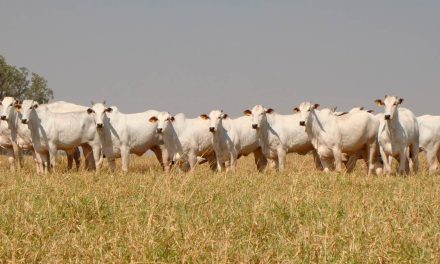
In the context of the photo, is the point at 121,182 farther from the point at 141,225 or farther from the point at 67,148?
the point at 67,148

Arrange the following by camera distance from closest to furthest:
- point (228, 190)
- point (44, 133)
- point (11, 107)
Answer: point (228, 190) < point (44, 133) < point (11, 107)

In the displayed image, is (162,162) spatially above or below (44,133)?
below

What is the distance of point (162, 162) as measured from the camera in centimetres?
1898

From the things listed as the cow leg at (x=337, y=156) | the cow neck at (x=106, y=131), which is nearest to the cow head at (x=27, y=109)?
the cow neck at (x=106, y=131)

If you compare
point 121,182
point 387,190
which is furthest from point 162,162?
point 387,190

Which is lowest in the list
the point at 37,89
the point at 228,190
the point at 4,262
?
the point at 37,89

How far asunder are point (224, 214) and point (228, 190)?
2.17m

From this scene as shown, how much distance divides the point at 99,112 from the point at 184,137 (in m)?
2.81

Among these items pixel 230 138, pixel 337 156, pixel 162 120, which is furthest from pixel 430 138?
pixel 162 120

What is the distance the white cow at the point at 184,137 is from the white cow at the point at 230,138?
19.4 inches

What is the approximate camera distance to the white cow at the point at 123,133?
1708 centimetres

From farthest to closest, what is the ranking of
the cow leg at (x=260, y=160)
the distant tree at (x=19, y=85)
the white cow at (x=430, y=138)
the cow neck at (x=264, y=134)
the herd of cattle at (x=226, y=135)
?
1. the distant tree at (x=19, y=85)
2. the cow leg at (x=260, y=160)
3. the cow neck at (x=264, y=134)
4. the white cow at (x=430, y=138)
5. the herd of cattle at (x=226, y=135)

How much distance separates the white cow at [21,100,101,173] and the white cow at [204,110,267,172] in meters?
3.63

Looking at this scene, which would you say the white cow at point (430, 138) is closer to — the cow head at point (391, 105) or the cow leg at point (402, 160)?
the cow leg at point (402, 160)
